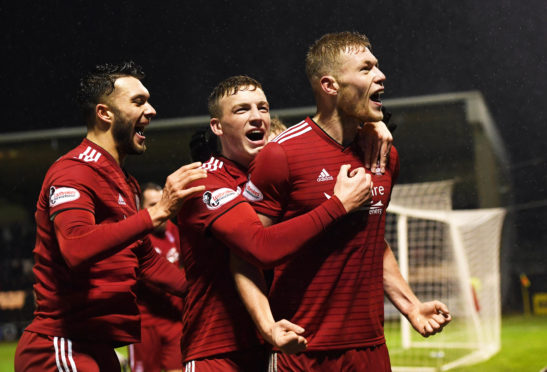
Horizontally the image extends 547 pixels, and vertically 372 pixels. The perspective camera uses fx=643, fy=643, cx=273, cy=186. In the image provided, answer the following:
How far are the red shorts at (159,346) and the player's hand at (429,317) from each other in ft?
7.75

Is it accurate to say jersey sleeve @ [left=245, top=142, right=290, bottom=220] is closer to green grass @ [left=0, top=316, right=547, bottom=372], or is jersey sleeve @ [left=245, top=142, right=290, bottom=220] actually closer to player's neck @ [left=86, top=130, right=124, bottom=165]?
player's neck @ [left=86, top=130, right=124, bottom=165]

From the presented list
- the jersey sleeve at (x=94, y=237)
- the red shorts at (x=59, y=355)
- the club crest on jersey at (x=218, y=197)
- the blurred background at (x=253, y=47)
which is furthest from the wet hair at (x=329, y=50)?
the blurred background at (x=253, y=47)

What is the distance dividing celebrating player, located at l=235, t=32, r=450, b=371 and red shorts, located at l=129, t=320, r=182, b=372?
2277mm

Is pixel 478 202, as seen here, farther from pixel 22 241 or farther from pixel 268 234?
pixel 22 241

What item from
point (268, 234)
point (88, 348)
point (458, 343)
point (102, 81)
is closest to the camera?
point (268, 234)

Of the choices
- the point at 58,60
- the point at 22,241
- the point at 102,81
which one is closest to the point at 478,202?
the point at 58,60

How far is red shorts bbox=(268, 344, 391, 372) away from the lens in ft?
5.83

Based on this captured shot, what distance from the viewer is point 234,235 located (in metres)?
1.77

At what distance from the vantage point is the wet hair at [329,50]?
197cm

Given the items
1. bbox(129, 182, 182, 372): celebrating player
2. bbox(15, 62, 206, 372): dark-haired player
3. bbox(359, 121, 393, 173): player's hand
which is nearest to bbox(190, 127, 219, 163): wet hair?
bbox(15, 62, 206, 372): dark-haired player

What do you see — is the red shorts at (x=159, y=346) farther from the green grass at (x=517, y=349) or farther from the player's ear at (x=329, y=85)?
the green grass at (x=517, y=349)

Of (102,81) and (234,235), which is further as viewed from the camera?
(102,81)

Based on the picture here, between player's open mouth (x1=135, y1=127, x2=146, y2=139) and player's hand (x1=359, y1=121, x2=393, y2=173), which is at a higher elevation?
player's open mouth (x1=135, y1=127, x2=146, y2=139)

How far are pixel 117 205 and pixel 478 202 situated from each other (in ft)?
22.2
